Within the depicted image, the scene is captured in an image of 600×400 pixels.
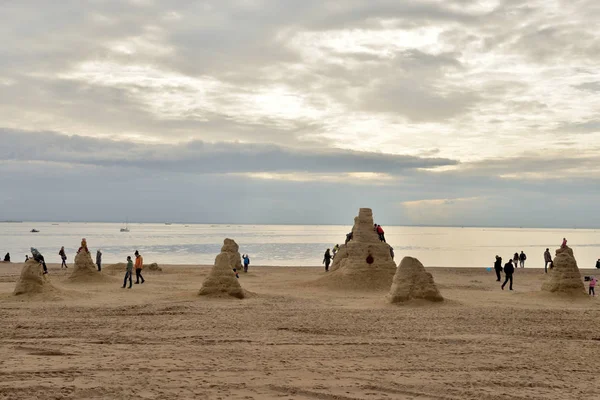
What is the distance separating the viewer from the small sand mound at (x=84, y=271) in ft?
84.6

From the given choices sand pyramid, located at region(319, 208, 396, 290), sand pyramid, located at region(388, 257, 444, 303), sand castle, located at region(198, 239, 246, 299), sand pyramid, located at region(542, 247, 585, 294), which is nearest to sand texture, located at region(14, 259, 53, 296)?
sand castle, located at region(198, 239, 246, 299)

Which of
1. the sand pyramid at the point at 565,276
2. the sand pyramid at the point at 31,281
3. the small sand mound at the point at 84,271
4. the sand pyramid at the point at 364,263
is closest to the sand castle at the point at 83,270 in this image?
the small sand mound at the point at 84,271

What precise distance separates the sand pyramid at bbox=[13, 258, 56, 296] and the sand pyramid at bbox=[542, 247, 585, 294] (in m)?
18.5

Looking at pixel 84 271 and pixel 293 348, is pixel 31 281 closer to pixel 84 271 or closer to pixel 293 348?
pixel 84 271

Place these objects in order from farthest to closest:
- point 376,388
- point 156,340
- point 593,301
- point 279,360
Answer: point 593,301 → point 156,340 → point 279,360 → point 376,388

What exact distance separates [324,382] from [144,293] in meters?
14.8

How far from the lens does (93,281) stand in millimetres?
25766

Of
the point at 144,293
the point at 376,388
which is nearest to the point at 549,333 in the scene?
the point at 376,388

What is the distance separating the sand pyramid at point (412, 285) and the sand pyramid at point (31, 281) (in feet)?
39.2

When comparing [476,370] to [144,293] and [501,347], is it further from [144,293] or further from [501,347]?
[144,293]

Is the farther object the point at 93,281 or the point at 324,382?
the point at 93,281

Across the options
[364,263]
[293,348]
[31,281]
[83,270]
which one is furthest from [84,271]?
[293,348]

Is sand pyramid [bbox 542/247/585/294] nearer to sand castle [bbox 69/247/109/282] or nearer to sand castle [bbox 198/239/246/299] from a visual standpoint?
sand castle [bbox 198/239/246/299]

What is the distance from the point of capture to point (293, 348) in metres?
11.7
